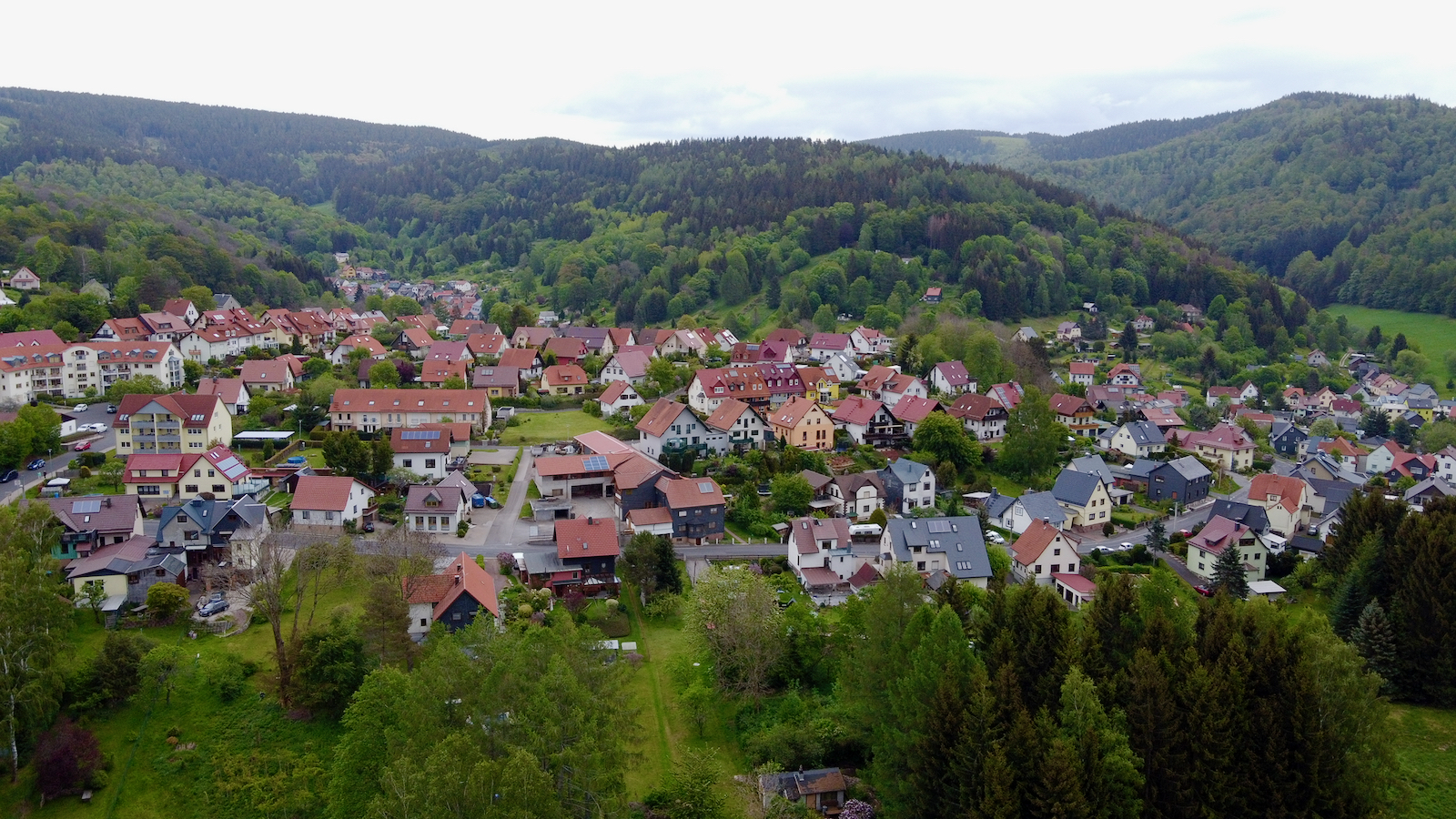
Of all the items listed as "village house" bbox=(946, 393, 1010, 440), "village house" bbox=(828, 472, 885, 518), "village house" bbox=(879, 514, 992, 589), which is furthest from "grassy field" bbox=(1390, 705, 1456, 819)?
"village house" bbox=(946, 393, 1010, 440)

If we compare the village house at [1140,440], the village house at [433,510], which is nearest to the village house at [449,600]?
the village house at [433,510]

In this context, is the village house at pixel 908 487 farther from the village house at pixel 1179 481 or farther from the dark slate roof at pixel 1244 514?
the village house at pixel 1179 481

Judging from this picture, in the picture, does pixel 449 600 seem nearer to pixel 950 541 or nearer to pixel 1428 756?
pixel 950 541

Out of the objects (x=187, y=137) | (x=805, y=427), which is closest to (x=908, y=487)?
(x=805, y=427)

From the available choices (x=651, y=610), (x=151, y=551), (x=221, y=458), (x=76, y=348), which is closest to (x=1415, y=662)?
(x=651, y=610)

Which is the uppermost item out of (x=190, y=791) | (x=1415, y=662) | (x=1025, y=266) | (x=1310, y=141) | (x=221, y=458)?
(x=1310, y=141)

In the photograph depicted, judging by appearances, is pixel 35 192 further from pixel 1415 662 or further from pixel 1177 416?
pixel 1415 662
